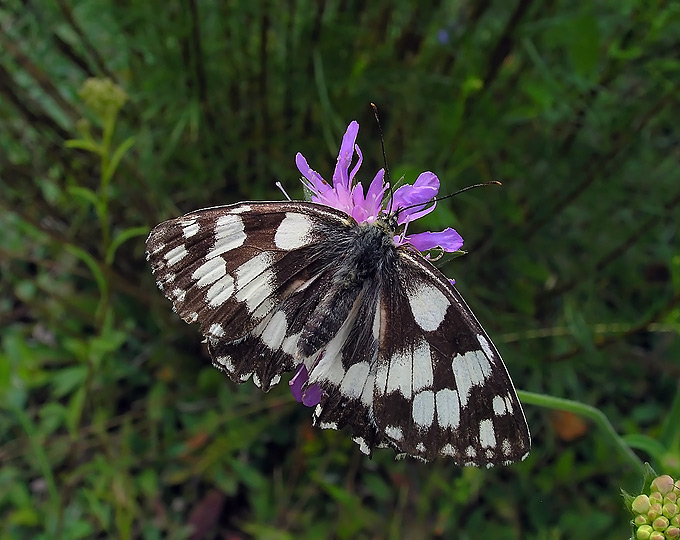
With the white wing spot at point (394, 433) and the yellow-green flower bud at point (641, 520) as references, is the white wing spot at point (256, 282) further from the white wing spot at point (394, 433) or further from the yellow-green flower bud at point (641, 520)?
the yellow-green flower bud at point (641, 520)

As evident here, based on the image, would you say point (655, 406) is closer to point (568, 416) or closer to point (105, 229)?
point (568, 416)

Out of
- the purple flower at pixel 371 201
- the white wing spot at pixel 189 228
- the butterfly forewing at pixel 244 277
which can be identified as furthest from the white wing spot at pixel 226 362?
the white wing spot at pixel 189 228

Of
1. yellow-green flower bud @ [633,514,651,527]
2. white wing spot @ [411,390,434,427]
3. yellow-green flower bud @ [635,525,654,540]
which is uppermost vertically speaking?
white wing spot @ [411,390,434,427]

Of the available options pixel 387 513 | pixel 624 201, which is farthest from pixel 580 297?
pixel 387 513

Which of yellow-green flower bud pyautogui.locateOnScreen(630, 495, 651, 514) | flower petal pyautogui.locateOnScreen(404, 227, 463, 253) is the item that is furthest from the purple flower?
yellow-green flower bud pyautogui.locateOnScreen(630, 495, 651, 514)

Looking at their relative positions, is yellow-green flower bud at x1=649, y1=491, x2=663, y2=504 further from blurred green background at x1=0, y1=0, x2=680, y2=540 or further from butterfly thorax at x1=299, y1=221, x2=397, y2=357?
blurred green background at x1=0, y1=0, x2=680, y2=540

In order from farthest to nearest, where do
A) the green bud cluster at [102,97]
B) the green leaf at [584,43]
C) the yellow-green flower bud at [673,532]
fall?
the green leaf at [584,43] < the green bud cluster at [102,97] < the yellow-green flower bud at [673,532]
